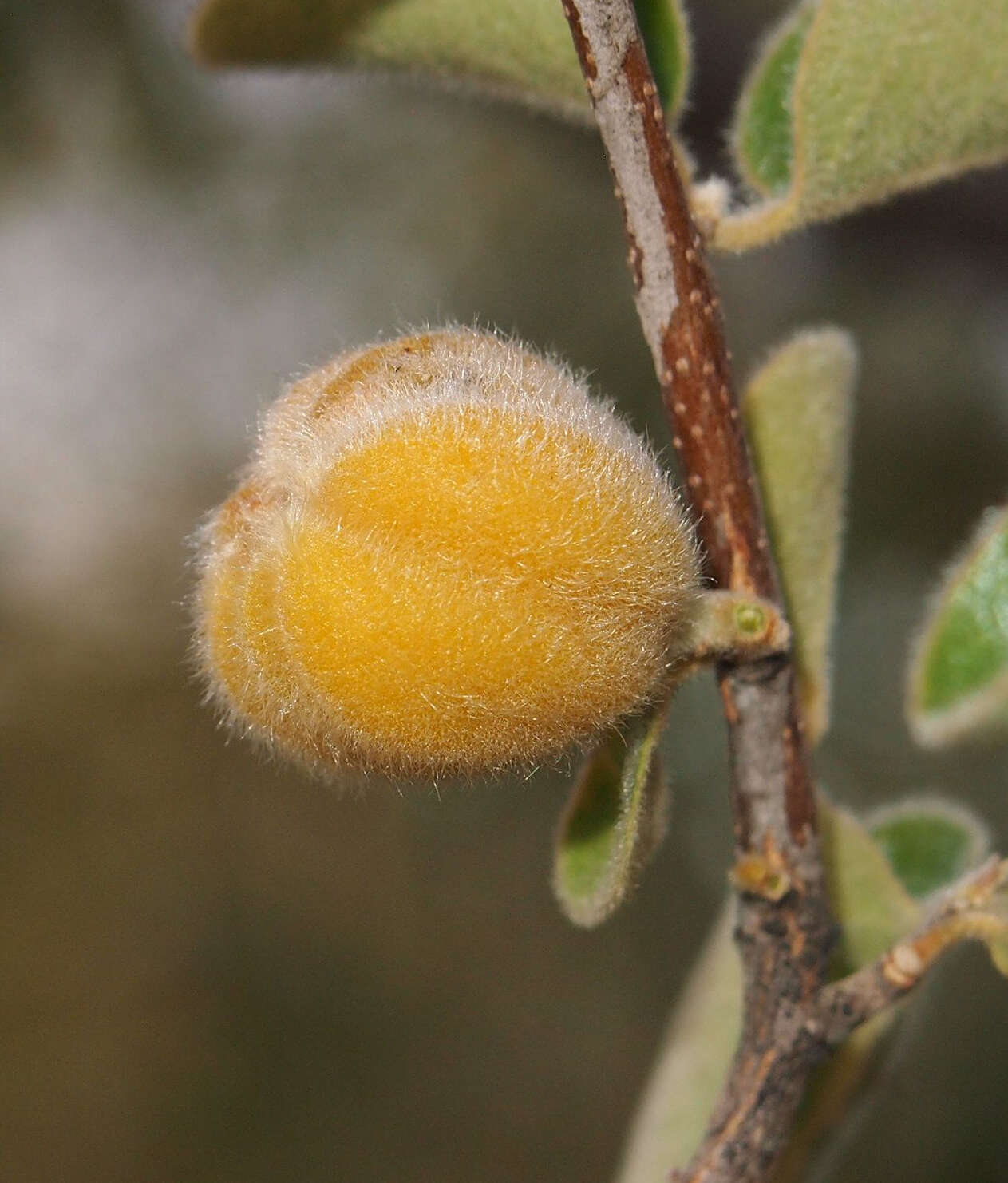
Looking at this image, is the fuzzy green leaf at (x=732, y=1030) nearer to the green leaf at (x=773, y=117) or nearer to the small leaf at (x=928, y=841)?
the small leaf at (x=928, y=841)

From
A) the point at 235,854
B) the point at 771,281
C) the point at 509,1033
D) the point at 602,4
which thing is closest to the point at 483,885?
the point at 509,1033

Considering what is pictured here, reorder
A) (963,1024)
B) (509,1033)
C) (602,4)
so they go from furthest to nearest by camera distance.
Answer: (509,1033), (963,1024), (602,4)

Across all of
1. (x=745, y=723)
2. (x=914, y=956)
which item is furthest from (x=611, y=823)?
(x=914, y=956)

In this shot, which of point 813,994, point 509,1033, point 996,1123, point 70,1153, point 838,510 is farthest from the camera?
point 509,1033

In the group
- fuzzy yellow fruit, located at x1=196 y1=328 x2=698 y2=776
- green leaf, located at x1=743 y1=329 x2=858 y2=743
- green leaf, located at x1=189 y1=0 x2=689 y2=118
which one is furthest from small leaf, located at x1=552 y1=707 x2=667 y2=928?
green leaf, located at x1=189 y1=0 x2=689 y2=118

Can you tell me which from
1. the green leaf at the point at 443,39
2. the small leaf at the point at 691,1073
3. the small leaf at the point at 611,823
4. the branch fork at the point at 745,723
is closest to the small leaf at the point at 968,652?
the branch fork at the point at 745,723

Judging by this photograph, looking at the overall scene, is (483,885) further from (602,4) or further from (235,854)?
(602,4)

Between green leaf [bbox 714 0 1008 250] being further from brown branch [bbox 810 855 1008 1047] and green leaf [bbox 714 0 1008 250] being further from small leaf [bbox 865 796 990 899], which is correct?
small leaf [bbox 865 796 990 899]
